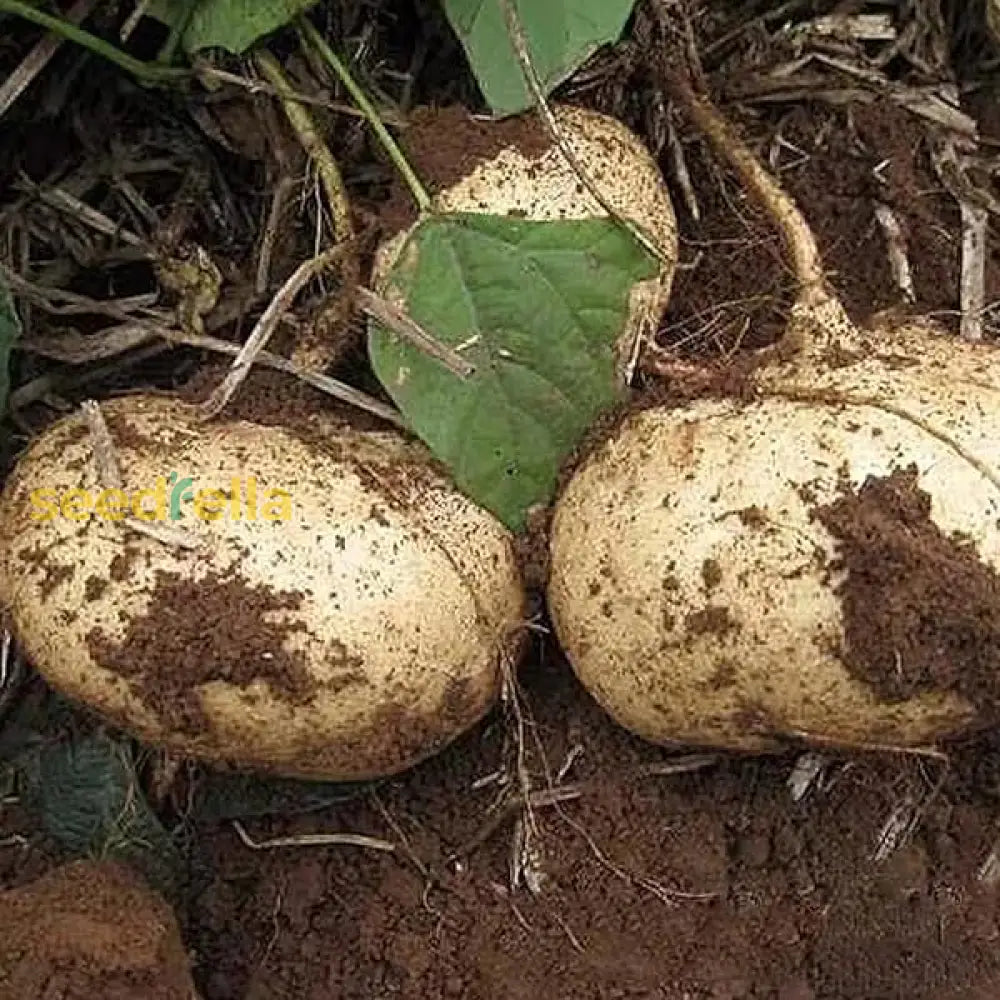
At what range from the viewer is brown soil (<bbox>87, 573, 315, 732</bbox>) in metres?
1.52

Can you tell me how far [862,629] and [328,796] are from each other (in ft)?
1.64

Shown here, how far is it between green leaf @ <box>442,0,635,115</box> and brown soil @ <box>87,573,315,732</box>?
0.43m

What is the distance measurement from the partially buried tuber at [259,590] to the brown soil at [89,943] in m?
0.13

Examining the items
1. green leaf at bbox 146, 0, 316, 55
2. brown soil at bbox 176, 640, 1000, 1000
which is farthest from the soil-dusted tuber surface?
green leaf at bbox 146, 0, 316, 55

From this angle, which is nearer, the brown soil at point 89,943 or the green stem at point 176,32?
the brown soil at point 89,943

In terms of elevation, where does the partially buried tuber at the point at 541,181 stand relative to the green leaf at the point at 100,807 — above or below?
above

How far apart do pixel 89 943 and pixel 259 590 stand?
29cm

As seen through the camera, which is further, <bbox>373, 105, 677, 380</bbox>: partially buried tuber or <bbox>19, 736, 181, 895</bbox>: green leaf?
<bbox>19, 736, 181, 895</bbox>: green leaf

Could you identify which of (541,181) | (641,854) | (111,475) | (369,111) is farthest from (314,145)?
(641,854)

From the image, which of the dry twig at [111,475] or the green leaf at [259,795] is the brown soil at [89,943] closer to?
the green leaf at [259,795]

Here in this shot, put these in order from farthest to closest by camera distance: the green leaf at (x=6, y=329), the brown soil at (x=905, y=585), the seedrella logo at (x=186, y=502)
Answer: the green leaf at (x=6, y=329) < the seedrella logo at (x=186, y=502) < the brown soil at (x=905, y=585)

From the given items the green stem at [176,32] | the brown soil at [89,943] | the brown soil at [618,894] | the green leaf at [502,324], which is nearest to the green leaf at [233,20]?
the green stem at [176,32]

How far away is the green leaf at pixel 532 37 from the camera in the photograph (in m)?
1.57

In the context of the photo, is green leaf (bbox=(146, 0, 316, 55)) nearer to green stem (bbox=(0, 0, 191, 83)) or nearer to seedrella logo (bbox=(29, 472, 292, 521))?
→ green stem (bbox=(0, 0, 191, 83))
